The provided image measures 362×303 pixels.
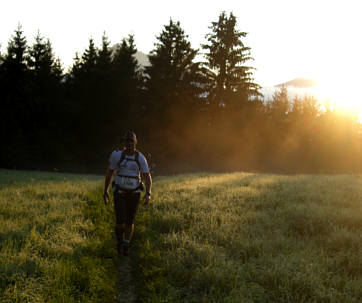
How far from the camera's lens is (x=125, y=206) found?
6.40 metres

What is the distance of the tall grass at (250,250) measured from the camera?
4.84m

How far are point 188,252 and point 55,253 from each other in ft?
8.84

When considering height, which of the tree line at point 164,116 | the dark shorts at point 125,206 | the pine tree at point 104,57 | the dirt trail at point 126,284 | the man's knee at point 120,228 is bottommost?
the dirt trail at point 126,284

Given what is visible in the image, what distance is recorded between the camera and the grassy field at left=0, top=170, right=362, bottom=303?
4734mm

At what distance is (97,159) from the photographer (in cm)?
3909

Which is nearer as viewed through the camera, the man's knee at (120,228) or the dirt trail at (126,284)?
the dirt trail at (126,284)

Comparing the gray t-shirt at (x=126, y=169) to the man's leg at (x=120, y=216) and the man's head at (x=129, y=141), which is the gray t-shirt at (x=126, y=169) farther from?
the man's leg at (x=120, y=216)

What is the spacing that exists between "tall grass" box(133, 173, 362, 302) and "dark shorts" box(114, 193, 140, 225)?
810 mm

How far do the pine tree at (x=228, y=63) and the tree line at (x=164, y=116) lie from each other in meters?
0.12

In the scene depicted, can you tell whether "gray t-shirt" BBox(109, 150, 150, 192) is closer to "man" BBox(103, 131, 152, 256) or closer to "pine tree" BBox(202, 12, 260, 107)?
"man" BBox(103, 131, 152, 256)

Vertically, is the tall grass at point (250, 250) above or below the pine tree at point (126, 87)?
below

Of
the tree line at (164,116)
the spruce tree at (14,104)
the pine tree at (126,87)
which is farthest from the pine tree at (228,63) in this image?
the spruce tree at (14,104)

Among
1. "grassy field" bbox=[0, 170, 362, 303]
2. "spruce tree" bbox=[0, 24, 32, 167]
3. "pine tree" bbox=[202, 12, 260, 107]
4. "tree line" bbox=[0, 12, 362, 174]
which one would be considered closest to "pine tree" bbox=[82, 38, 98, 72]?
"tree line" bbox=[0, 12, 362, 174]

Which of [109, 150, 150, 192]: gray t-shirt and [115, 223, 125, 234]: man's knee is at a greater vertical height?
[109, 150, 150, 192]: gray t-shirt
